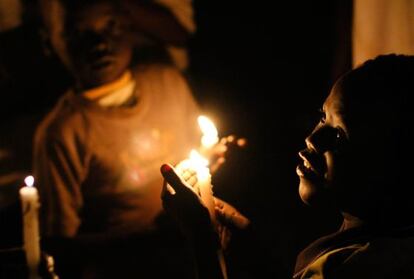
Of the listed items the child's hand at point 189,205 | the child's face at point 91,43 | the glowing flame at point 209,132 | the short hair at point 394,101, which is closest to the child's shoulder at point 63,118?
the child's face at point 91,43

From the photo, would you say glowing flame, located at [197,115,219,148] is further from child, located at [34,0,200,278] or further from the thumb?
child, located at [34,0,200,278]

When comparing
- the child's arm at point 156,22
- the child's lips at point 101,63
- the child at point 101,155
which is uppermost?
the child's arm at point 156,22

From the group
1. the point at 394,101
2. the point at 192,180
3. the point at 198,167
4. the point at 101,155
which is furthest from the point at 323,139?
the point at 101,155

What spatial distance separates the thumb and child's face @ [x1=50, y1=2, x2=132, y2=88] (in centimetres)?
172

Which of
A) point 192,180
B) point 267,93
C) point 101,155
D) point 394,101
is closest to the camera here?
point 394,101

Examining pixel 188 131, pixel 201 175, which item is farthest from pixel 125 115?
pixel 201 175

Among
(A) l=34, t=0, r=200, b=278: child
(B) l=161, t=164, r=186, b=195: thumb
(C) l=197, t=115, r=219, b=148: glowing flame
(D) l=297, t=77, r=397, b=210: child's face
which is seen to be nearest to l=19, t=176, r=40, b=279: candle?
(B) l=161, t=164, r=186, b=195: thumb

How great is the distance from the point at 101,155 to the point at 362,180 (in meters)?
2.02

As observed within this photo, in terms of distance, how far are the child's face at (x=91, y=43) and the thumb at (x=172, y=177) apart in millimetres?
1725

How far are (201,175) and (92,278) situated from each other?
175 centimetres

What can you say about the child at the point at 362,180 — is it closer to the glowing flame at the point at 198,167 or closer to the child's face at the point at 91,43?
the glowing flame at the point at 198,167

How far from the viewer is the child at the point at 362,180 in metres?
1.69

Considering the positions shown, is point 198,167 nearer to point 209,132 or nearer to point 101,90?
point 209,132

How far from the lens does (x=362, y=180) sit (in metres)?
1.80
